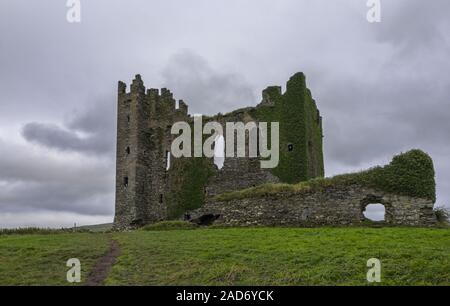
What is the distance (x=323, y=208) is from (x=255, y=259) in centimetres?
1327

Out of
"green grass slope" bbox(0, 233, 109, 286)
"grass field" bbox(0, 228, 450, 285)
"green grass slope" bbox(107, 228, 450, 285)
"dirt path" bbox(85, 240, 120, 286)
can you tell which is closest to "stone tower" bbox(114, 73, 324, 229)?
"grass field" bbox(0, 228, 450, 285)

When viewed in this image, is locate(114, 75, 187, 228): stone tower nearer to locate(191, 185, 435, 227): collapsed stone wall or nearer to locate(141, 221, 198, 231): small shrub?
locate(141, 221, 198, 231): small shrub

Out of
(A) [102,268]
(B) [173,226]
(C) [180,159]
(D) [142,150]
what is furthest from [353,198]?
(D) [142,150]

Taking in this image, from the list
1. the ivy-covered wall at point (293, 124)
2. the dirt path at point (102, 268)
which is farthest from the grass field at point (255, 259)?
the ivy-covered wall at point (293, 124)

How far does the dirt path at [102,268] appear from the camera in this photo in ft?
55.7

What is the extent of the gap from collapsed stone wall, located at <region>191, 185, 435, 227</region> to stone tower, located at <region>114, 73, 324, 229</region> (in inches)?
414

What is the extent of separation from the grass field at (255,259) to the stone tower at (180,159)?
19.0 metres

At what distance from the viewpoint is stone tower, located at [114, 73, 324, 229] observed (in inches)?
1722

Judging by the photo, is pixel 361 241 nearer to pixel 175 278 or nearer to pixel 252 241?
pixel 252 241

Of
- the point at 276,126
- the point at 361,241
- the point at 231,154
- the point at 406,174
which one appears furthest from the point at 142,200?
the point at 361,241

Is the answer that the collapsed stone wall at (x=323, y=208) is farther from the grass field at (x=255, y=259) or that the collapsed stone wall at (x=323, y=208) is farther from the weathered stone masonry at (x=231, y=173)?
the grass field at (x=255, y=259)

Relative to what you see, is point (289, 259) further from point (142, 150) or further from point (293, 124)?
point (142, 150)

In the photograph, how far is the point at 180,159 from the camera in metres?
49.6
